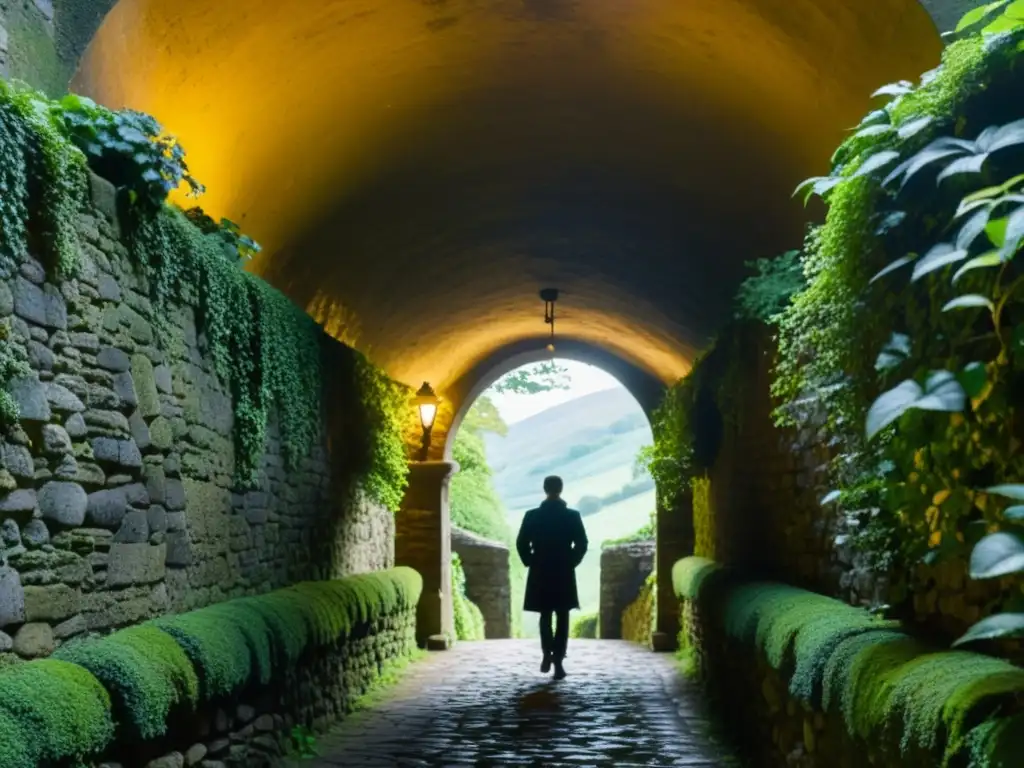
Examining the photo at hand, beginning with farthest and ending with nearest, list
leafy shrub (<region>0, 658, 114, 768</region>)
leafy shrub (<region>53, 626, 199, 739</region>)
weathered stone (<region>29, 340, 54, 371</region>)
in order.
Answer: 1. leafy shrub (<region>53, 626, 199, 739</region>)
2. weathered stone (<region>29, 340, 54, 371</region>)
3. leafy shrub (<region>0, 658, 114, 768</region>)

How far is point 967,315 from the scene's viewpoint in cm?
278

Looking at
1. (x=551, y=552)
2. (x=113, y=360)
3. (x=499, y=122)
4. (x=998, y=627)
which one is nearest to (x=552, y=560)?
(x=551, y=552)

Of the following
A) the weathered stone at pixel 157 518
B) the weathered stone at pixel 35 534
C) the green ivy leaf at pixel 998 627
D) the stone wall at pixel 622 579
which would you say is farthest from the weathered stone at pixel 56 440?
the stone wall at pixel 622 579

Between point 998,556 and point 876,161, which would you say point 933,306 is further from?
point 998,556

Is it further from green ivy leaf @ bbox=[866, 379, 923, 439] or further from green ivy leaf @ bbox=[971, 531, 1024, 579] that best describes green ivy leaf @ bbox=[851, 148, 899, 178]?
green ivy leaf @ bbox=[971, 531, 1024, 579]

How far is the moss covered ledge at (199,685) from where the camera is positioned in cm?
295

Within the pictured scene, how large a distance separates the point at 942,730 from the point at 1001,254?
1.07m

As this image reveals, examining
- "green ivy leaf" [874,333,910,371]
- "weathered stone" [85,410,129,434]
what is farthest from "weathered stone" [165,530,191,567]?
"green ivy leaf" [874,333,910,371]

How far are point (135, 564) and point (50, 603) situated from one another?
2.23 ft

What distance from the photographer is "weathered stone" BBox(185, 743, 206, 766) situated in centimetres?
420

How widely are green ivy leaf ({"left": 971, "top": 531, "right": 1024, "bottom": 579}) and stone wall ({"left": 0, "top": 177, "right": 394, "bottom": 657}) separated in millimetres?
2585

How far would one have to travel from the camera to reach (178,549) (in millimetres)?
4527

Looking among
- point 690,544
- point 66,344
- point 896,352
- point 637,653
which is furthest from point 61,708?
point 690,544

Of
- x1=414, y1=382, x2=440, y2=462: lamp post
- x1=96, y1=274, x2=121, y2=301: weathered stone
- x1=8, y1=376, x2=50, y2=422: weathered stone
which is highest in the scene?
x1=414, y1=382, x2=440, y2=462: lamp post
